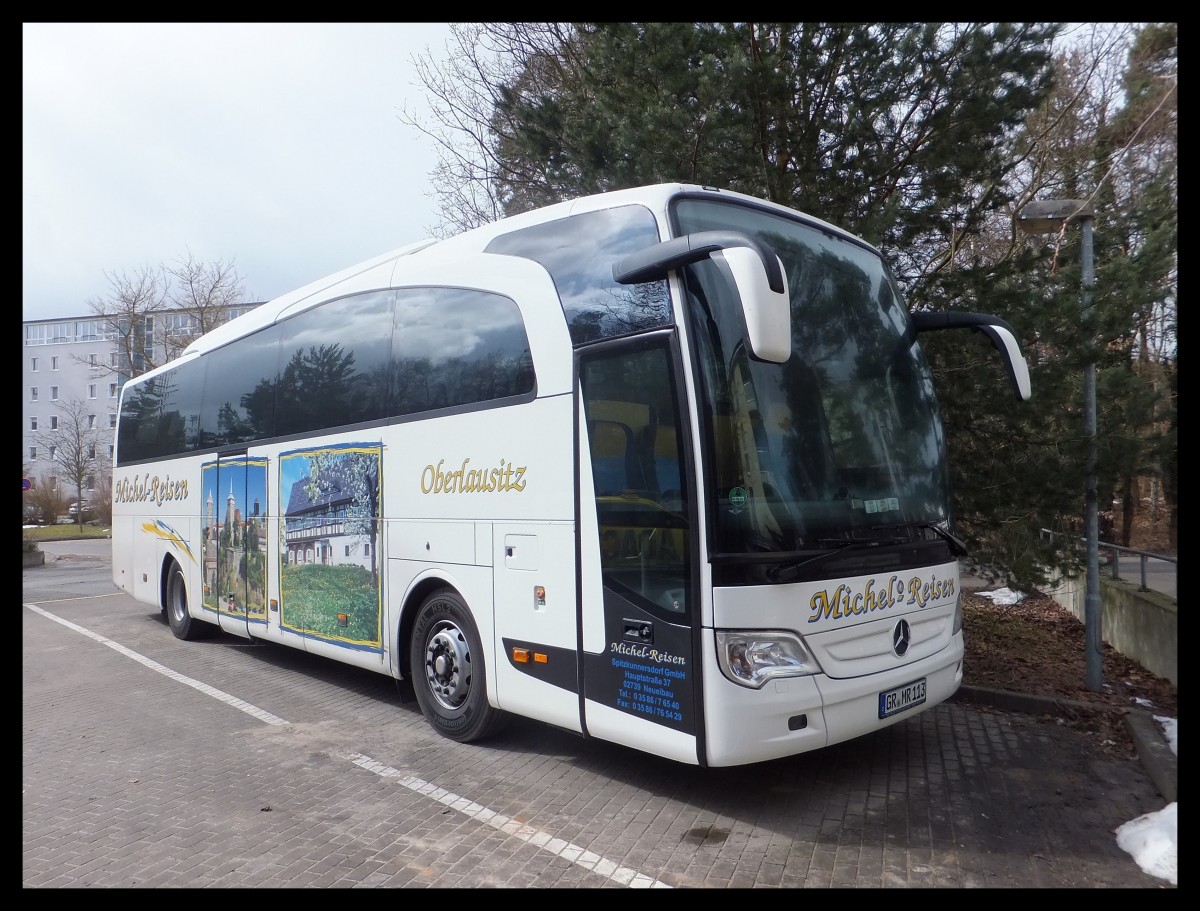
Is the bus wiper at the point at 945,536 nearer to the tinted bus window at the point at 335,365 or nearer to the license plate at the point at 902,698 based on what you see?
the license plate at the point at 902,698

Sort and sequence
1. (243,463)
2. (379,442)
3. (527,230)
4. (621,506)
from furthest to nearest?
(243,463), (379,442), (527,230), (621,506)

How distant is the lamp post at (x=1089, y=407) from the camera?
7.02 meters

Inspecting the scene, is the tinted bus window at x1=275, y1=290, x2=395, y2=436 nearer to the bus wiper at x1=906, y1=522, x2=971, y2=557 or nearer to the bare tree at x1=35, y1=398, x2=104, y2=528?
the bus wiper at x1=906, y1=522, x2=971, y2=557

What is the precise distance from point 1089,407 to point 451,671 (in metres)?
5.62

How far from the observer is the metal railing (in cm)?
754

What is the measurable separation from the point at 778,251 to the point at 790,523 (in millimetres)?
1844

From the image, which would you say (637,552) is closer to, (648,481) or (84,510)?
(648,481)

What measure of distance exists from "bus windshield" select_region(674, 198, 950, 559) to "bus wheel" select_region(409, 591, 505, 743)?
2.44 metres

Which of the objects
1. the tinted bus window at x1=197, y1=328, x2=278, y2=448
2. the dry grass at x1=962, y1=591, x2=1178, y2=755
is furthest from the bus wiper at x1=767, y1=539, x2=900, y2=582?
the tinted bus window at x1=197, y1=328, x2=278, y2=448

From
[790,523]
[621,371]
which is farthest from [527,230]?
[790,523]

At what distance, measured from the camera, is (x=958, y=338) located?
313 inches

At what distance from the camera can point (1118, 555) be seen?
896 cm
